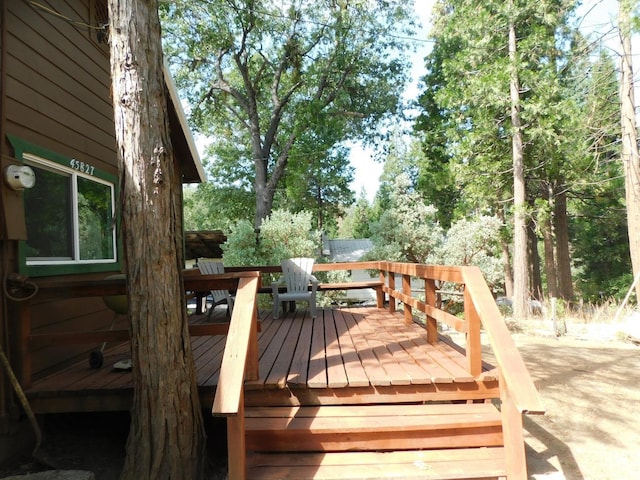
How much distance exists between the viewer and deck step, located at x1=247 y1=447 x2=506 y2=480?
7.06ft

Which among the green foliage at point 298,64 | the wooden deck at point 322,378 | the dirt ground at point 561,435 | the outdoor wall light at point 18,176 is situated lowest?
the dirt ground at point 561,435

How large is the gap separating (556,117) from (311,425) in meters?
10.4

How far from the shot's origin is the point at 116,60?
230 centimetres

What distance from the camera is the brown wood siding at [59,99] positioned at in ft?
9.79

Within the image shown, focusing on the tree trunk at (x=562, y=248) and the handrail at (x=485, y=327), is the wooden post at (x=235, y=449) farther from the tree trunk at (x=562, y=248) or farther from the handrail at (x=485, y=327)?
the tree trunk at (x=562, y=248)

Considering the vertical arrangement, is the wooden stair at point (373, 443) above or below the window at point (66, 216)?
below

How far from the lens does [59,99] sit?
350cm

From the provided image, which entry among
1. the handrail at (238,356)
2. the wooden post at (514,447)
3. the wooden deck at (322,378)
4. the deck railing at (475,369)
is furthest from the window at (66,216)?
the wooden post at (514,447)

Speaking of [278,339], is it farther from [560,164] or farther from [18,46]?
[560,164]

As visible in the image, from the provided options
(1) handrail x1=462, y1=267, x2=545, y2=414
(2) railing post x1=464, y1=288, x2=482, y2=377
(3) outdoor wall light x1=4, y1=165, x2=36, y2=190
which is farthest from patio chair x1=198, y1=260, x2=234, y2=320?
(1) handrail x1=462, y1=267, x2=545, y2=414

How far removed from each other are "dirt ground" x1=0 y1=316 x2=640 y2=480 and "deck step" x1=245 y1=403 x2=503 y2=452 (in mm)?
499

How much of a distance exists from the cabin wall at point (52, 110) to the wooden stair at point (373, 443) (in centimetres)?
189

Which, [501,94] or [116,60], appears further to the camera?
[501,94]

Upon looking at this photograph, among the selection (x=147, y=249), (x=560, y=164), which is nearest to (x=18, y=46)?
(x=147, y=249)
